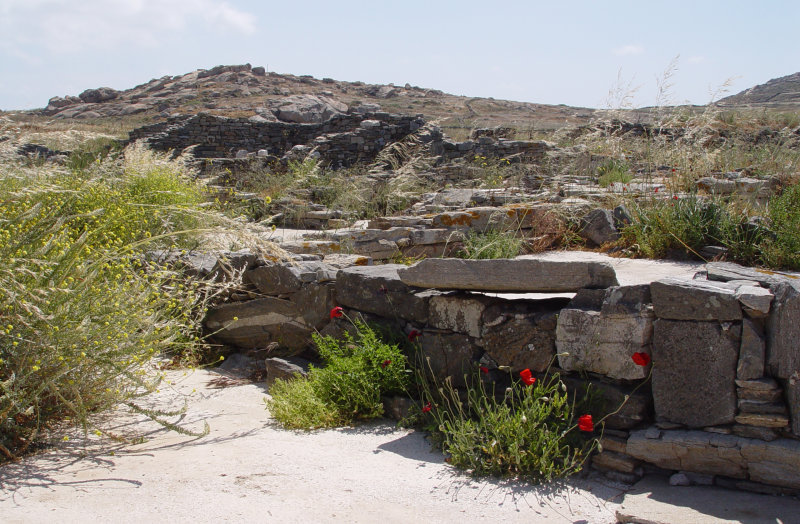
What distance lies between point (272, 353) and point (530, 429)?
105 inches

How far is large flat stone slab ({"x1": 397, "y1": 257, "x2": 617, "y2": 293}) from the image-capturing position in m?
3.29

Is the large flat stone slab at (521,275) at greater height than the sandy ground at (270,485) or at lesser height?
greater

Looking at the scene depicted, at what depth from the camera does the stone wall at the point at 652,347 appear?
8.81ft

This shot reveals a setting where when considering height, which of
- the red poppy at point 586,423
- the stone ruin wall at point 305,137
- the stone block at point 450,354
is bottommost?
the red poppy at point 586,423

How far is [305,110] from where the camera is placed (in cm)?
2761

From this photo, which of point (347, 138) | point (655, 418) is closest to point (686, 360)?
point (655, 418)

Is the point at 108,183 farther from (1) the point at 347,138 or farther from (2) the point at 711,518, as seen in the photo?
(1) the point at 347,138

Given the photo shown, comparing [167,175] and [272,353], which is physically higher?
[167,175]

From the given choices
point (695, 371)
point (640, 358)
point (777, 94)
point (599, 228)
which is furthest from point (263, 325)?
point (777, 94)

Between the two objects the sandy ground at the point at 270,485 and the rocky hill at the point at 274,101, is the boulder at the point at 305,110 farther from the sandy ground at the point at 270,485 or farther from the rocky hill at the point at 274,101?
the sandy ground at the point at 270,485

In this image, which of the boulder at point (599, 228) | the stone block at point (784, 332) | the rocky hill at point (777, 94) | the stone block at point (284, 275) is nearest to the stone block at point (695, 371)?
the stone block at point (784, 332)

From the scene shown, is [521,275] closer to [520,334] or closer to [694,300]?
[520,334]

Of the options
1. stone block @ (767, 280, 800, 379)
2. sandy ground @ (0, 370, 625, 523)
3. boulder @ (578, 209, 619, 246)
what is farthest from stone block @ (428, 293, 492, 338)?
boulder @ (578, 209, 619, 246)

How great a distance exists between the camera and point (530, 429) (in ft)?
9.89
